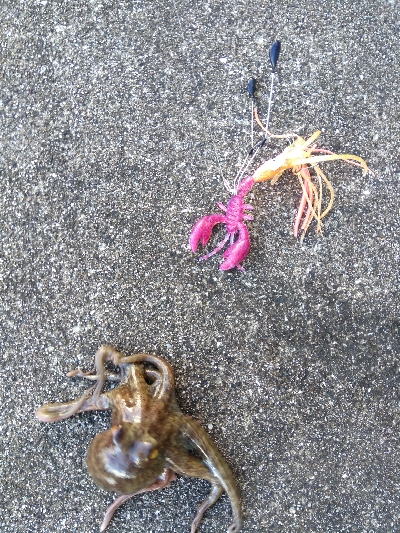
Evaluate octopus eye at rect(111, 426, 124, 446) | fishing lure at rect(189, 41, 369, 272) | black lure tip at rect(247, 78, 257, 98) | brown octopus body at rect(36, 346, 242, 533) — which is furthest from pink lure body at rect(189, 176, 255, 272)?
octopus eye at rect(111, 426, 124, 446)

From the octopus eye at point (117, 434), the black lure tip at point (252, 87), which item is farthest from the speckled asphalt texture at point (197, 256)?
the octopus eye at point (117, 434)

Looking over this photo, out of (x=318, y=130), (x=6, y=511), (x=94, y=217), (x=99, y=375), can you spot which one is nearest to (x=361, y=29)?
(x=318, y=130)

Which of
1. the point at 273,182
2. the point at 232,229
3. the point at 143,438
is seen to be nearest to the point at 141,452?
the point at 143,438

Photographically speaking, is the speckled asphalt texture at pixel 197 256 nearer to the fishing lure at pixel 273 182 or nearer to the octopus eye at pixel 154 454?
the fishing lure at pixel 273 182

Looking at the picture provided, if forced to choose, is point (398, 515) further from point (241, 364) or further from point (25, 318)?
point (25, 318)

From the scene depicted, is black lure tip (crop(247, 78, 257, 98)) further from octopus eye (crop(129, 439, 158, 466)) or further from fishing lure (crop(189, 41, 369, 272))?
octopus eye (crop(129, 439, 158, 466))
